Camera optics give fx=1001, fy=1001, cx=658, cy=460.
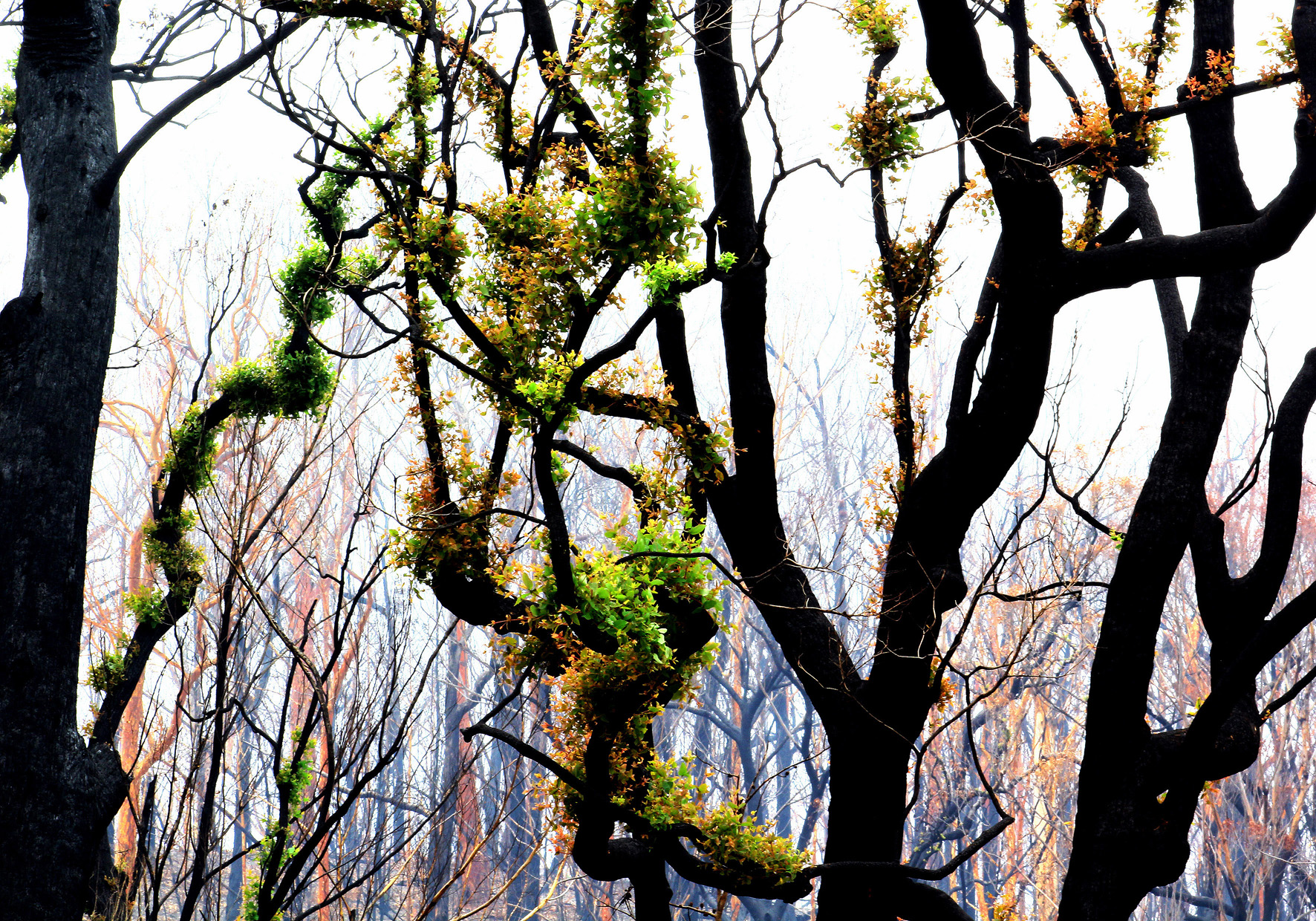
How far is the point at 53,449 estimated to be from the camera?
3.63m

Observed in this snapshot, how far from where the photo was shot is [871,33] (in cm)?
457

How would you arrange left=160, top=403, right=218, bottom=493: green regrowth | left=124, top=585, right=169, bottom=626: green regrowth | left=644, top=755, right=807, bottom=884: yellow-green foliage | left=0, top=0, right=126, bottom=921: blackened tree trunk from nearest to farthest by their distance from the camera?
left=0, top=0, right=126, bottom=921: blackened tree trunk, left=644, top=755, right=807, bottom=884: yellow-green foliage, left=160, top=403, right=218, bottom=493: green regrowth, left=124, top=585, right=169, bottom=626: green regrowth

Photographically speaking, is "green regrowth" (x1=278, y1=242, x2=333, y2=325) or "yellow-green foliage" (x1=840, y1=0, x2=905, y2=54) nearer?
"yellow-green foliage" (x1=840, y1=0, x2=905, y2=54)

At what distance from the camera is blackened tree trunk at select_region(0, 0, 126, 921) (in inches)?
132

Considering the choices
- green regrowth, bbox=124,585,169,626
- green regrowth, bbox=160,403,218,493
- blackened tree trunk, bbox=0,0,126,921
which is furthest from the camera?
green regrowth, bbox=124,585,169,626

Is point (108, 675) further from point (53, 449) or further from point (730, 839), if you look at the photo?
point (730, 839)

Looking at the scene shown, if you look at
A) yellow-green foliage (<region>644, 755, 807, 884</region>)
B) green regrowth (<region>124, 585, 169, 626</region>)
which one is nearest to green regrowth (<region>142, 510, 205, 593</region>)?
green regrowth (<region>124, 585, 169, 626</region>)

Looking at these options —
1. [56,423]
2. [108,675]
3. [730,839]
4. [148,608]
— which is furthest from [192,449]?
[730,839]

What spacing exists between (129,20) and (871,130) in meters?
3.54

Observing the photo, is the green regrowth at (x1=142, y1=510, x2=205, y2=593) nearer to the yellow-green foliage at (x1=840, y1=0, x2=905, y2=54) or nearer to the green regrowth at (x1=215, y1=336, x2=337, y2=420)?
the green regrowth at (x1=215, y1=336, x2=337, y2=420)

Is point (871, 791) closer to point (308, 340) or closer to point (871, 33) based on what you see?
point (871, 33)

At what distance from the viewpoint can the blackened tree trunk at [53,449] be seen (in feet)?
11.0

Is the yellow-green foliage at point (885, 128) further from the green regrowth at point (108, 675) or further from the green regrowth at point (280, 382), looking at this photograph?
the green regrowth at point (108, 675)

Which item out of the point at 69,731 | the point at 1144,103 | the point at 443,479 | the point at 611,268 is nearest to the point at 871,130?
the point at 1144,103
